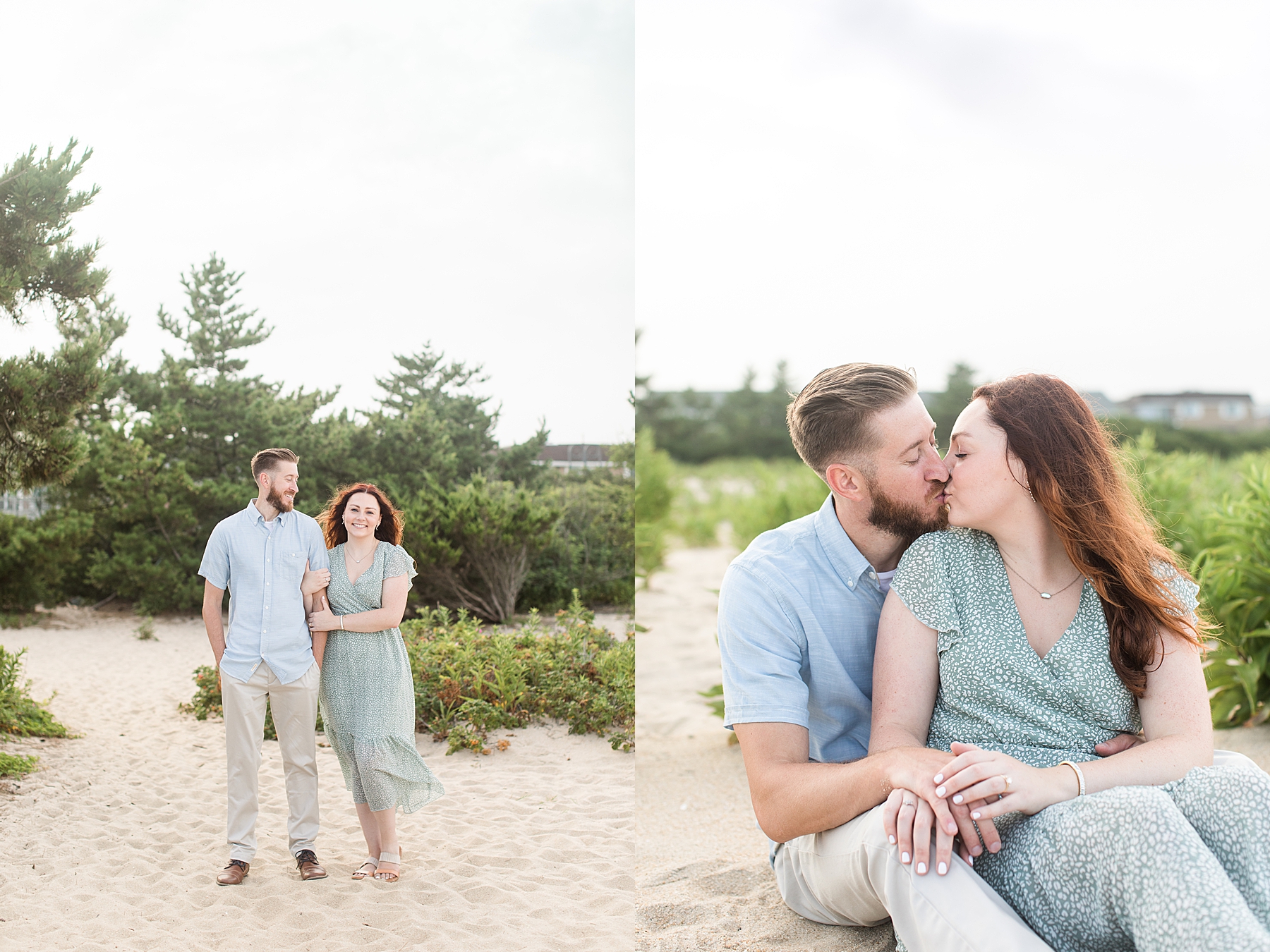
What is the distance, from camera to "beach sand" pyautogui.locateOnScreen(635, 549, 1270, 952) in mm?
2176

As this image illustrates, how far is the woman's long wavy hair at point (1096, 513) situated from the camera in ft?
5.83

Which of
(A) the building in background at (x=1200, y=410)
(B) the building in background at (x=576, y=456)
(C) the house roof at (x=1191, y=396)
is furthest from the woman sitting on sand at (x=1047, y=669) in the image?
(C) the house roof at (x=1191, y=396)

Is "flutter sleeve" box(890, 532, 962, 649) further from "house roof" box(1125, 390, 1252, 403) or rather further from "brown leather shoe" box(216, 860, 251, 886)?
"house roof" box(1125, 390, 1252, 403)

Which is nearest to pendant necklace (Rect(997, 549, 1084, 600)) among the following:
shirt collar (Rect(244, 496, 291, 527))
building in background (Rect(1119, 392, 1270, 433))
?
shirt collar (Rect(244, 496, 291, 527))

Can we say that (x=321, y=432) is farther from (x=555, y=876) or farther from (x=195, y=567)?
(x=555, y=876)

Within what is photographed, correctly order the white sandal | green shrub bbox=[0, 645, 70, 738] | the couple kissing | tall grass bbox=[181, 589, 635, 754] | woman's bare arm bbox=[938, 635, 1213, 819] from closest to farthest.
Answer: the couple kissing, woman's bare arm bbox=[938, 635, 1213, 819], the white sandal, green shrub bbox=[0, 645, 70, 738], tall grass bbox=[181, 589, 635, 754]

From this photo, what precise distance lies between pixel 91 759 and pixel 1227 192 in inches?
492

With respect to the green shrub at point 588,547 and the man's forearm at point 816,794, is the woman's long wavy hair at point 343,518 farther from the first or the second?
the man's forearm at point 816,794


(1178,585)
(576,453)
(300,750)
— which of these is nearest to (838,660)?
(1178,585)

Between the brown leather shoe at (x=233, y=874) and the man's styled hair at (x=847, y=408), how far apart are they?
206 centimetres

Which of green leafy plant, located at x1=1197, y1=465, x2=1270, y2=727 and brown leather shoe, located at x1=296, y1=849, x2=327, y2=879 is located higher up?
green leafy plant, located at x1=1197, y1=465, x2=1270, y2=727

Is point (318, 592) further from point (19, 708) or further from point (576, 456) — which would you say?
point (576, 456)

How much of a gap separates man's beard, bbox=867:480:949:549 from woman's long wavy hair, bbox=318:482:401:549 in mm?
1558

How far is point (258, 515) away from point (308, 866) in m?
1.07
